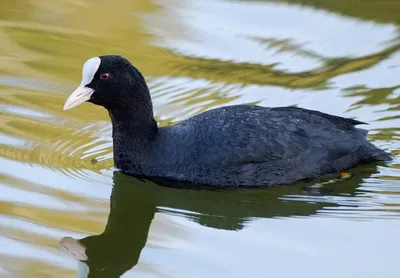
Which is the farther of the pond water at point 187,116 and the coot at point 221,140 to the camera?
the coot at point 221,140

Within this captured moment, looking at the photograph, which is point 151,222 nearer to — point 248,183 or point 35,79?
point 248,183

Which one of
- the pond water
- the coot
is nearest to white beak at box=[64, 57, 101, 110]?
the coot

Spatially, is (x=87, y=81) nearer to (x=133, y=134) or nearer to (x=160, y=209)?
(x=133, y=134)

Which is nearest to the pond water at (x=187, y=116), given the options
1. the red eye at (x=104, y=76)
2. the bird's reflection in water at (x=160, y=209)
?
the bird's reflection in water at (x=160, y=209)

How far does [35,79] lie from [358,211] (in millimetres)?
3731

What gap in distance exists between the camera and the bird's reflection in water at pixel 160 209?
5.80 metres

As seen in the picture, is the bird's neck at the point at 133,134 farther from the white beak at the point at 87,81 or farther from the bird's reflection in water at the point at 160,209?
the white beak at the point at 87,81

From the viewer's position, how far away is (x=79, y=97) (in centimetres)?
688

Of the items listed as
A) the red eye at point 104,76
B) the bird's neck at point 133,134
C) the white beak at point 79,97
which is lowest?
the bird's neck at point 133,134

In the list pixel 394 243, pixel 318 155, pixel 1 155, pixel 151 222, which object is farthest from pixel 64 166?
pixel 394 243

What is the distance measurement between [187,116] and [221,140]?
1.50m

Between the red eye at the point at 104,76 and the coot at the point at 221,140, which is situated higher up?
the red eye at the point at 104,76

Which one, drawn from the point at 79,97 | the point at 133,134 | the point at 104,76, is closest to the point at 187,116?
the point at 133,134

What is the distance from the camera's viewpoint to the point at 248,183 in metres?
6.87
